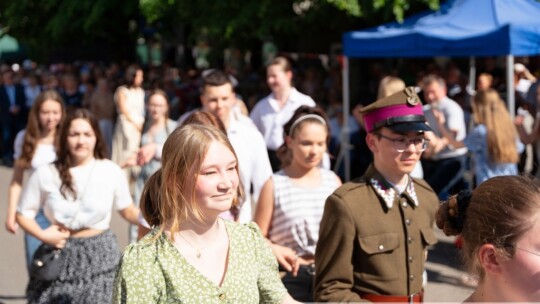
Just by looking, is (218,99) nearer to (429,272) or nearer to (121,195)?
(121,195)

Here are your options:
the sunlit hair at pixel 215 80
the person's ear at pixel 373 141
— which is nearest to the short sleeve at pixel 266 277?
the person's ear at pixel 373 141

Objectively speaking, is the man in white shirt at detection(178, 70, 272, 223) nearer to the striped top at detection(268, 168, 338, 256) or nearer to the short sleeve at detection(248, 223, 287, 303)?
the striped top at detection(268, 168, 338, 256)

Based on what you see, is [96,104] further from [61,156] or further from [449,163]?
[61,156]

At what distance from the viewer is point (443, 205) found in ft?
9.87

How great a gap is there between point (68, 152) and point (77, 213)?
359 mm

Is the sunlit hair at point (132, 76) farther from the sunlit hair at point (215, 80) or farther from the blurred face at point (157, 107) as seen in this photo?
the sunlit hair at point (215, 80)

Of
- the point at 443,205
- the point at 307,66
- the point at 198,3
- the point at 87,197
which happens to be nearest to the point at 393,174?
the point at 443,205

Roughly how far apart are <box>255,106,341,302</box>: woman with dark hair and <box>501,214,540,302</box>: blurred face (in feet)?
6.71

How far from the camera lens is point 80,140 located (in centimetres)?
533

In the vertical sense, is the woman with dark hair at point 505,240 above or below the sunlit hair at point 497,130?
below

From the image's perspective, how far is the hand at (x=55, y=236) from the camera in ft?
17.0

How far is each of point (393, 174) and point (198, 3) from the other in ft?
→ 38.7

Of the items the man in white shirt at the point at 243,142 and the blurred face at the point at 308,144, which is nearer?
the blurred face at the point at 308,144

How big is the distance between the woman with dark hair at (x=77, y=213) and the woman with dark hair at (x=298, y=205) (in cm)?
91
